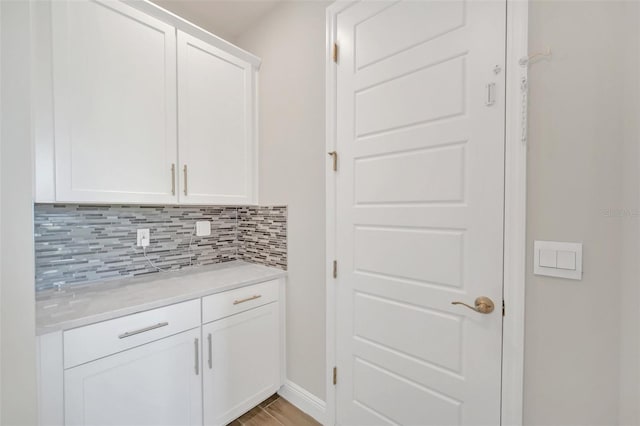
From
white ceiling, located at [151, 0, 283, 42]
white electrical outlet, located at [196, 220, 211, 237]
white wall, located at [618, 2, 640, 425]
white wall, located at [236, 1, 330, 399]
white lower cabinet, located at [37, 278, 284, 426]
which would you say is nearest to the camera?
white wall, located at [618, 2, 640, 425]

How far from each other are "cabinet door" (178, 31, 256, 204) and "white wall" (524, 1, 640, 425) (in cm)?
168

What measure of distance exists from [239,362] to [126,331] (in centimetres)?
69

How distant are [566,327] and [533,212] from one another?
1.35ft

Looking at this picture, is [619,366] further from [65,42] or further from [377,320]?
[65,42]

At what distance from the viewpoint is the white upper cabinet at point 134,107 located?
120 centimetres

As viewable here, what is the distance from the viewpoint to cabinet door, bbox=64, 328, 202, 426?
3.56ft

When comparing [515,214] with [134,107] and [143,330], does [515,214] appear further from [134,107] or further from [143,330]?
[134,107]

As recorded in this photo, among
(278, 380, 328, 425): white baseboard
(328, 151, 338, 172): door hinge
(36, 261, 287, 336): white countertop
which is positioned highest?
(328, 151, 338, 172): door hinge

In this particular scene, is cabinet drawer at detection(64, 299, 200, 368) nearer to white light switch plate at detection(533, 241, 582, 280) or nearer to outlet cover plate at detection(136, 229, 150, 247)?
outlet cover plate at detection(136, 229, 150, 247)

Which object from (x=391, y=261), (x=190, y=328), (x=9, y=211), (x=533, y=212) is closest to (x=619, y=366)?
(x=533, y=212)

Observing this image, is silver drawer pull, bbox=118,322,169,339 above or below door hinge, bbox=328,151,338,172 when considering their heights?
below

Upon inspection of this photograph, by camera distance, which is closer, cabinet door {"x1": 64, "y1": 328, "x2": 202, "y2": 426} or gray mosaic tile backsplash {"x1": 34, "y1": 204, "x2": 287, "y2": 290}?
cabinet door {"x1": 64, "y1": 328, "x2": 202, "y2": 426}

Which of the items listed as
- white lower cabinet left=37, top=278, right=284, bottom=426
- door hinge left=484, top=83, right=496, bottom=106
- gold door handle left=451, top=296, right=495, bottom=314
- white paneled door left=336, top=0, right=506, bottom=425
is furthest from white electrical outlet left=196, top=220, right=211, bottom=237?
door hinge left=484, top=83, right=496, bottom=106

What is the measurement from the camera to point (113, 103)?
1.37 metres
